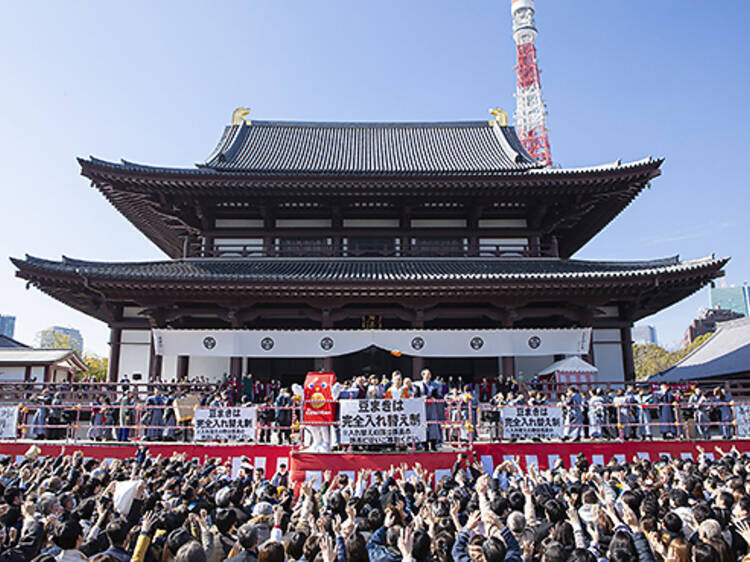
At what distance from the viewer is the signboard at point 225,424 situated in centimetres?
1195

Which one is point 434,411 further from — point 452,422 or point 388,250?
point 388,250

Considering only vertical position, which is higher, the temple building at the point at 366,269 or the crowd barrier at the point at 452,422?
the temple building at the point at 366,269

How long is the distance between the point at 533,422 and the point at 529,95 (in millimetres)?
58995

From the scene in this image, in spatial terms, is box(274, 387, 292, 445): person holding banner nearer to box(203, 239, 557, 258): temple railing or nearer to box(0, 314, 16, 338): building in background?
box(203, 239, 557, 258): temple railing

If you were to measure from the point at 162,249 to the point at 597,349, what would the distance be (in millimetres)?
19631

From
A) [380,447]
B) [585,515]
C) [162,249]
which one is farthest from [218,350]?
[585,515]

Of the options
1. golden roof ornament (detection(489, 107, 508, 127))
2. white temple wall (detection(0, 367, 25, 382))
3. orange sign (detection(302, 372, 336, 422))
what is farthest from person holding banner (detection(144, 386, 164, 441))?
white temple wall (detection(0, 367, 25, 382))

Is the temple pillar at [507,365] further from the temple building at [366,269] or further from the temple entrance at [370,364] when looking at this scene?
the temple entrance at [370,364]

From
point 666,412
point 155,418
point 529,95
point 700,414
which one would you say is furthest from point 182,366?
point 529,95

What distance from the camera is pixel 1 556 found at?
3.90m

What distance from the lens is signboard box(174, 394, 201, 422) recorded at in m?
13.3

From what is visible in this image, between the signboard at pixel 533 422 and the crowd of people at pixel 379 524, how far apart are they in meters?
4.80

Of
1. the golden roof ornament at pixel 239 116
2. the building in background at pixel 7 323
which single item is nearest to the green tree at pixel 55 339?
the golden roof ornament at pixel 239 116

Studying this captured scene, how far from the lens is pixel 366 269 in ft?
56.8
